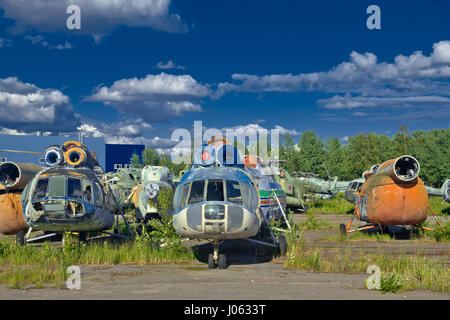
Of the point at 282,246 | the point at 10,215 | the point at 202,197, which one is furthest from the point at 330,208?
the point at 202,197

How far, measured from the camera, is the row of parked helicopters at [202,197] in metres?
10.9

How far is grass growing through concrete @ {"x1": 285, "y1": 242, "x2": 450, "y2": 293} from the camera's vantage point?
9.32 m

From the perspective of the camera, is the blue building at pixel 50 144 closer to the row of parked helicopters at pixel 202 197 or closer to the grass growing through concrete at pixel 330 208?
the grass growing through concrete at pixel 330 208

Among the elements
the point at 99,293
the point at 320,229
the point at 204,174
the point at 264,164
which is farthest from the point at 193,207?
the point at 320,229

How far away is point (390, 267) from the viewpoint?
11469 millimetres

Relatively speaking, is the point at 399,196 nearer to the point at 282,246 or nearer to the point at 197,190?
the point at 282,246

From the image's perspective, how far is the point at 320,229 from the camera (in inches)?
847

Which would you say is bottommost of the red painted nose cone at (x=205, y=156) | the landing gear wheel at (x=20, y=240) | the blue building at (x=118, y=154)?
the landing gear wheel at (x=20, y=240)

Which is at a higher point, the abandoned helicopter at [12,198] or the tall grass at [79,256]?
the abandoned helicopter at [12,198]

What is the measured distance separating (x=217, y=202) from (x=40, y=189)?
21.1 ft

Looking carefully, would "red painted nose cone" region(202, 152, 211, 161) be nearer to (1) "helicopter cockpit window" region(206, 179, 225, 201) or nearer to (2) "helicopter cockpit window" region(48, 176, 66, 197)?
(1) "helicopter cockpit window" region(206, 179, 225, 201)

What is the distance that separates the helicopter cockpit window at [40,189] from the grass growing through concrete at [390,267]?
766cm

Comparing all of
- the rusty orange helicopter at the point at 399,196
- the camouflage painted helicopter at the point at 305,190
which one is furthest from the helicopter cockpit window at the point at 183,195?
the camouflage painted helicopter at the point at 305,190
